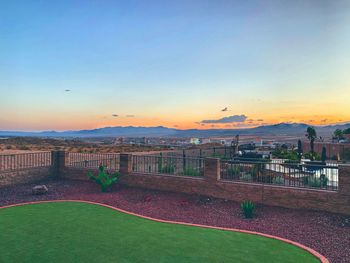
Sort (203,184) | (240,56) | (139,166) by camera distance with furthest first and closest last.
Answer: (240,56), (139,166), (203,184)

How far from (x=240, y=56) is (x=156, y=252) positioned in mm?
13709

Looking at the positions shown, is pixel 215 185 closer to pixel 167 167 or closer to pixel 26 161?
pixel 167 167

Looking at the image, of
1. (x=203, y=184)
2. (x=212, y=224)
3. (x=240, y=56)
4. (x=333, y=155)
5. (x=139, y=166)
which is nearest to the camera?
(x=212, y=224)

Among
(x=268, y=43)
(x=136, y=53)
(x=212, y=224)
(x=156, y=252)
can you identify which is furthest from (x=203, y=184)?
(x=136, y=53)

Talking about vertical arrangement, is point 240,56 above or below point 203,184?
above

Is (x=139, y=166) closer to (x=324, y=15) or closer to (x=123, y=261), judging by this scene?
(x=123, y=261)

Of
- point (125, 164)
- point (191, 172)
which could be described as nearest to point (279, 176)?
point (191, 172)

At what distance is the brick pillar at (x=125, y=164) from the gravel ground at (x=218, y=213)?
2.81 feet

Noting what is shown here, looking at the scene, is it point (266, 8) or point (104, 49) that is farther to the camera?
point (104, 49)

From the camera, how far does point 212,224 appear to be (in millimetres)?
8633

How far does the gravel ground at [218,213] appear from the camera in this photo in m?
7.40

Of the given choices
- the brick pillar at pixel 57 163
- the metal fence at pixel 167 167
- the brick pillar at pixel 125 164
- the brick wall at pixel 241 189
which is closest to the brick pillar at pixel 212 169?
the brick wall at pixel 241 189

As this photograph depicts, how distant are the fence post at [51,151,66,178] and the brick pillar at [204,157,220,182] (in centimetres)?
893

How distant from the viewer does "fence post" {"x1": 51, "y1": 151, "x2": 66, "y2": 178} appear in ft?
53.1
